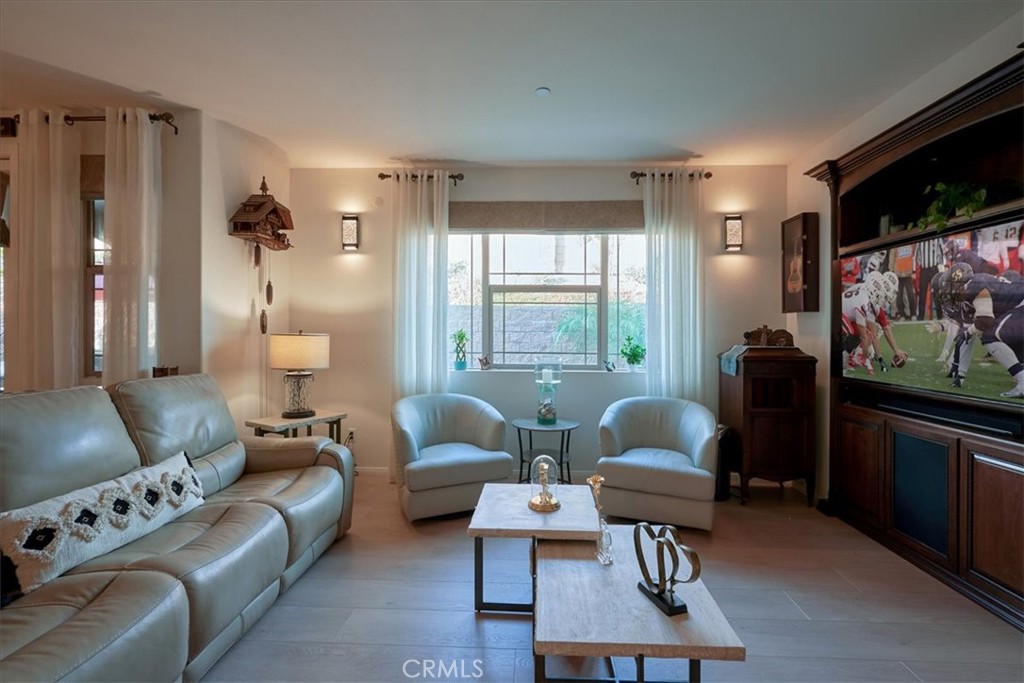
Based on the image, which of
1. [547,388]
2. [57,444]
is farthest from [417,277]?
[57,444]

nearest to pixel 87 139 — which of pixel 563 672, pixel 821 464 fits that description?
pixel 563 672

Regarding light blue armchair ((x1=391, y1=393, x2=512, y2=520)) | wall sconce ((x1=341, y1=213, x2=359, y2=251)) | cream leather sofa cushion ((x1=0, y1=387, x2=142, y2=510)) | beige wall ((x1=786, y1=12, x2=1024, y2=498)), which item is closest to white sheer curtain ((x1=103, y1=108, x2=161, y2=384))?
cream leather sofa cushion ((x1=0, y1=387, x2=142, y2=510))

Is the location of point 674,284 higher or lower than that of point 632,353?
higher

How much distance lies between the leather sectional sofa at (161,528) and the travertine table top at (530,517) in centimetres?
92

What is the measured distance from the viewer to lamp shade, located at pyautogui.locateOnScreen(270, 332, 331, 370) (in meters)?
3.46

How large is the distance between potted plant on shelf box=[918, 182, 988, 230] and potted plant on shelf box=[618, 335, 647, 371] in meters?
2.12

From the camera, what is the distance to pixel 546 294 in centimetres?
434

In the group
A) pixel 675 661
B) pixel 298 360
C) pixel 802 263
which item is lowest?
pixel 675 661

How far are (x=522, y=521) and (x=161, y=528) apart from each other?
5.12 ft

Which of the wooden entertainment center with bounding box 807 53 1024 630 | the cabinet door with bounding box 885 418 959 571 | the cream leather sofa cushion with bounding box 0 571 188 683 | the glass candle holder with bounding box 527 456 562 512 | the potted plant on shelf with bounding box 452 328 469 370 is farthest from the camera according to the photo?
the potted plant on shelf with bounding box 452 328 469 370

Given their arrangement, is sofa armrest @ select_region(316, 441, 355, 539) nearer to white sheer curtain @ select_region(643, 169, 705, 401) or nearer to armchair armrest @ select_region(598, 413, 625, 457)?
armchair armrest @ select_region(598, 413, 625, 457)

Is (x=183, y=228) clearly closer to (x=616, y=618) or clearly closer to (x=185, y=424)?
(x=185, y=424)

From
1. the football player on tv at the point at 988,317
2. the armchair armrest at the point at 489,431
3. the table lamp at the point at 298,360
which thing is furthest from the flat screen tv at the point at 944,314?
the table lamp at the point at 298,360

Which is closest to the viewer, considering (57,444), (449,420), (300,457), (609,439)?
(57,444)
